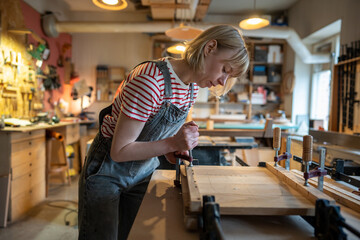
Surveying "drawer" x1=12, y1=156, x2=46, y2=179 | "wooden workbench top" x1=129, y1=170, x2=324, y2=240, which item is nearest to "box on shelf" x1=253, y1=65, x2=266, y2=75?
"drawer" x1=12, y1=156, x2=46, y2=179

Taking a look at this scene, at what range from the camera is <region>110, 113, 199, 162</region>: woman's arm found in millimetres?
879

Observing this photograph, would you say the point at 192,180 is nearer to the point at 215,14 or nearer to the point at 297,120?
the point at 297,120

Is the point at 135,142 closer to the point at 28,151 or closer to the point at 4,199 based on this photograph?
the point at 4,199

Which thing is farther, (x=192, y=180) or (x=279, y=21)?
(x=279, y=21)

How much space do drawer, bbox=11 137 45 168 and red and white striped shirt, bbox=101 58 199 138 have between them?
2416 mm

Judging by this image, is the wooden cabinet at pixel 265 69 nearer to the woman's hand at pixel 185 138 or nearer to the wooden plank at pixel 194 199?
the woman's hand at pixel 185 138

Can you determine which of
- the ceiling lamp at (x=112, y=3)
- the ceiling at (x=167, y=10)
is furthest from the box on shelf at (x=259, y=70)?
the ceiling lamp at (x=112, y=3)

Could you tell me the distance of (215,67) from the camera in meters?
1.01

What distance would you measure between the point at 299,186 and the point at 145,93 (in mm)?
617

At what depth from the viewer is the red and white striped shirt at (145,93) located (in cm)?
87

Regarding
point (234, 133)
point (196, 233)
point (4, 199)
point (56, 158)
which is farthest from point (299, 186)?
point (56, 158)

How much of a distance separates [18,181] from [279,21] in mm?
6119

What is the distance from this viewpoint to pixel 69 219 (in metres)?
2.96

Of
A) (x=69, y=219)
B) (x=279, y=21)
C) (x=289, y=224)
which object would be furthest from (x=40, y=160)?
(x=279, y=21)
